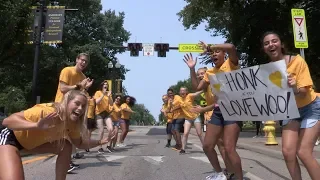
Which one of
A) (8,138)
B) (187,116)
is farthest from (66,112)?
(187,116)

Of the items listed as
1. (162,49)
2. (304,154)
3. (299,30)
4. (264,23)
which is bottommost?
(304,154)

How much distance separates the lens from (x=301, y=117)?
453cm

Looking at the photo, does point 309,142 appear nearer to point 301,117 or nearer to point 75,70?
point 301,117

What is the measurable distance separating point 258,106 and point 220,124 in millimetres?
746

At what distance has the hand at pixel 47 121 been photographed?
375 cm

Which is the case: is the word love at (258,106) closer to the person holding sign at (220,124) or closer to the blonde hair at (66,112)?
the person holding sign at (220,124)

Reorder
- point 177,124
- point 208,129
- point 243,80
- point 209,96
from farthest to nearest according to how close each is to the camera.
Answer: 1. point 177,124
2. point 209,96
3. point 208,129
4. point 243,80

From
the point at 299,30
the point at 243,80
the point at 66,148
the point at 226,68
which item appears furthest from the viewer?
the point at 299,30

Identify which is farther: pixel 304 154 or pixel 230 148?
pixel 230 148

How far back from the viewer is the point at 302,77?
4434 millimetres

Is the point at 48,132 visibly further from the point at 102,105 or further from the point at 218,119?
the point at 102,105

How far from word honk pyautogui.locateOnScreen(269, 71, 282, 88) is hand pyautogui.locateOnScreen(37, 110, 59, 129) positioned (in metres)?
2.39

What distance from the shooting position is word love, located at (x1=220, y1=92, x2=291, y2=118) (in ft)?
15.4

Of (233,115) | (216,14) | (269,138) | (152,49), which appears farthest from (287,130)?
(216,14)
